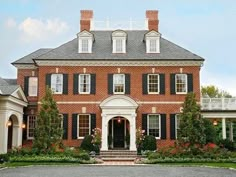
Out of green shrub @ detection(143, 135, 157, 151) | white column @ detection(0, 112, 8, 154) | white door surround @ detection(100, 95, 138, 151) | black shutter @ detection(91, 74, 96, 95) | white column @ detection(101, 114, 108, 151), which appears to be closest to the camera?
white column @ detection(0, 112, 8, 154)

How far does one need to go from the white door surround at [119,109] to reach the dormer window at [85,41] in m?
4.75

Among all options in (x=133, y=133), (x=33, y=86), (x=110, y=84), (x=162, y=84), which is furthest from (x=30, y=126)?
(x=162, y=84)

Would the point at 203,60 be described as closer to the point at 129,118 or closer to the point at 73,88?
the point at 129,118

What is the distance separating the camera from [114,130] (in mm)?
28531

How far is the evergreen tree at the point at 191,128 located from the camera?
2281cm

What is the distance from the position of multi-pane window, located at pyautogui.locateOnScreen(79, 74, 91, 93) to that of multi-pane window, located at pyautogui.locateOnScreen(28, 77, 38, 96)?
13.9 feet

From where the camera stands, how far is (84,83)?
28484mm

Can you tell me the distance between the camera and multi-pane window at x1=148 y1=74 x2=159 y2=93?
1117 inches

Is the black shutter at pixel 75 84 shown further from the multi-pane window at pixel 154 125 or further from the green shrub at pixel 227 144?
the green shrub at pixel 227 144

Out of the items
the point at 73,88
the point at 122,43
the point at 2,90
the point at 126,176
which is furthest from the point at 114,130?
the point at 126,176

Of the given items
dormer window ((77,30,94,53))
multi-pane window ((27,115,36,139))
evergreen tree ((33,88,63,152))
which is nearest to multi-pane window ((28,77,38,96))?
multi-pane window ((27,115,36,139))

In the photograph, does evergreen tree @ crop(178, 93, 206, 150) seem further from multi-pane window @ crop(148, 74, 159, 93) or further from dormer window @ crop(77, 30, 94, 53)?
dormer window @ crop(77, 30, 94, 53)

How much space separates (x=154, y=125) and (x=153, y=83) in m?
3.17

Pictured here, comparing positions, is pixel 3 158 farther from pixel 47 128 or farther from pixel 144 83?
pixel 144 83
